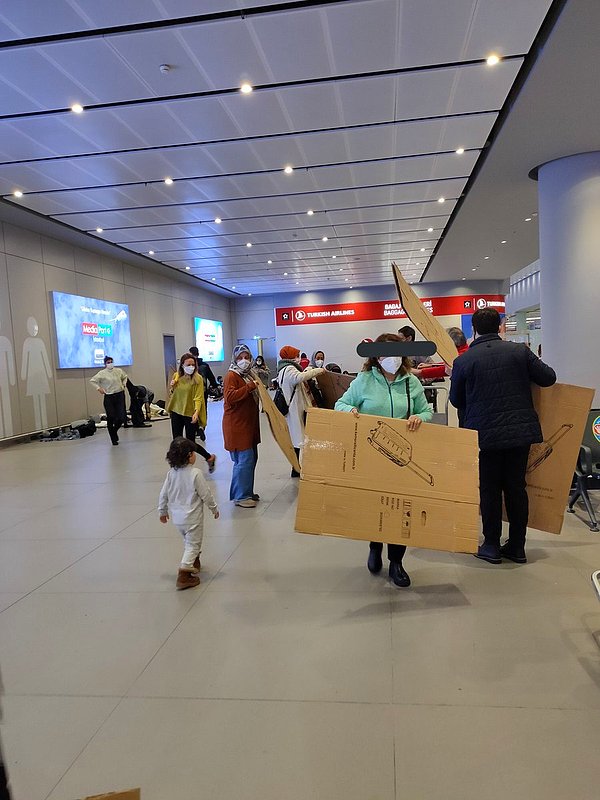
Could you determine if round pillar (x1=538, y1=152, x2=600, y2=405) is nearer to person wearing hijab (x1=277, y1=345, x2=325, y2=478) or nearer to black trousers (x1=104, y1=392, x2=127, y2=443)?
person wearing hijab (x1=277, y1=345, x2=325, y2=478)

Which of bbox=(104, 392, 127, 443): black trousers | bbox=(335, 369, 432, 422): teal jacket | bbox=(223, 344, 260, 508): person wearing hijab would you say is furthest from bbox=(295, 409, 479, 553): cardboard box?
bbox=(104, 392, 127, 443): black trousers

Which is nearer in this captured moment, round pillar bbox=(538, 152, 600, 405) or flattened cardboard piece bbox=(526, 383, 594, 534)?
flattened cardboard piece bbox=(526, 383, 594, 534)

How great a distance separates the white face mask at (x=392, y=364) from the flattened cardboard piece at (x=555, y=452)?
1164 millimetres

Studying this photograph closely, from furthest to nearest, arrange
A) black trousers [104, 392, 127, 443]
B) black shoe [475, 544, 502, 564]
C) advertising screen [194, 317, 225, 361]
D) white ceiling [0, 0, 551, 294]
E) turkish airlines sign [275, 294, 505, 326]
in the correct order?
turkish airlines sign [275, 294, 505, 326] < advertising screen [194, 317, 225, 361] < black trousers [104, 392, 127, 443] < white ceiling [0, 0, 551, 294] < black shoe [475, 544, 502, 564]

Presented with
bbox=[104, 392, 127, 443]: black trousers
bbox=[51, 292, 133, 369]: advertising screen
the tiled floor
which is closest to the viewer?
the tiled floor

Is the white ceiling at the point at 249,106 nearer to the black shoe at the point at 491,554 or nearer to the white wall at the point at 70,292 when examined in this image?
the white wall at the point at 70,292

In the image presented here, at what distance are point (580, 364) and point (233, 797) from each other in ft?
23.8

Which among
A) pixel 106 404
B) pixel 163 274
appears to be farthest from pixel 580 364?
pixel 163 274

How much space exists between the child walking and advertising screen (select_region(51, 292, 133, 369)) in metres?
10.4

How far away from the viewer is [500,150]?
764 cm

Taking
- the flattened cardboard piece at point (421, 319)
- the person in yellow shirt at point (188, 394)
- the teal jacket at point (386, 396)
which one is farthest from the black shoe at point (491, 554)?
the person in yellow shirt at point (188, 394)

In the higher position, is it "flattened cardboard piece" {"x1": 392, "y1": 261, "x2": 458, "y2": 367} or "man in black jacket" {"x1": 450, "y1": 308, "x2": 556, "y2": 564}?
"flattened cardboard piece" {"x1": 392, "y1": 261, "x2": 458, "y2": 367}

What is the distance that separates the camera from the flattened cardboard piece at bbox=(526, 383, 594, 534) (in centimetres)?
349

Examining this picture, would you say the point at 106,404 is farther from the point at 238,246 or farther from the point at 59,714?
the point at 59,714
